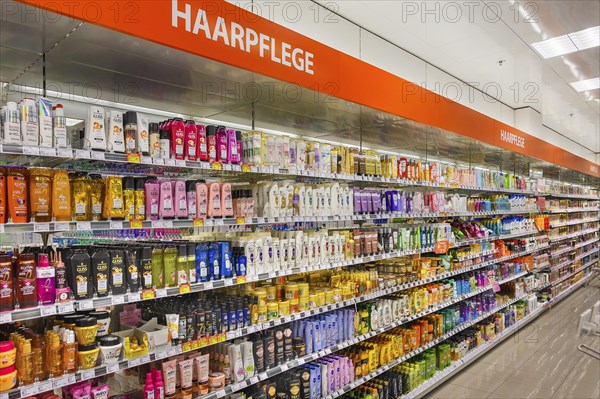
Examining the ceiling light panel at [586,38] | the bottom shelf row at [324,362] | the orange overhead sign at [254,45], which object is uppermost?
the ceiling light panel at [586,38]

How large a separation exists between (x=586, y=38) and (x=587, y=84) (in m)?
2.62

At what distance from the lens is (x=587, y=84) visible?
7.90m

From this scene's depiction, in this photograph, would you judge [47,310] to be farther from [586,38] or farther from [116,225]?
[586,38]

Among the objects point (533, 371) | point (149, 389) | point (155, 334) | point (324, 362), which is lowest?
point (533, 371)

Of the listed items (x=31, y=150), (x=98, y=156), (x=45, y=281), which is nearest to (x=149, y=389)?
(x=45, y=281)

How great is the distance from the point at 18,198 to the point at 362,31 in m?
4.39

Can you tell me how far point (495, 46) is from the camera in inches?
231

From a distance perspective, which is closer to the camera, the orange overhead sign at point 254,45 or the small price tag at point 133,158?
A: the orange overhead sign at point 254,45

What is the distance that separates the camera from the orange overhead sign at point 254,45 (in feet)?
7.03

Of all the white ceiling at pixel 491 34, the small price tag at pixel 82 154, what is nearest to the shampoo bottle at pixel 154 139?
the small price tag at pixel 82 154

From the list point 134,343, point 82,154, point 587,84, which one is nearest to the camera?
point 82,154

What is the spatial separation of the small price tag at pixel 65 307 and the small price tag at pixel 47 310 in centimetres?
3

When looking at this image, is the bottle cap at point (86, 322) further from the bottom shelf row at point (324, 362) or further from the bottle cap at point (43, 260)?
the bottle cap at point (43, 260)

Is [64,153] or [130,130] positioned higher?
[130,130]
